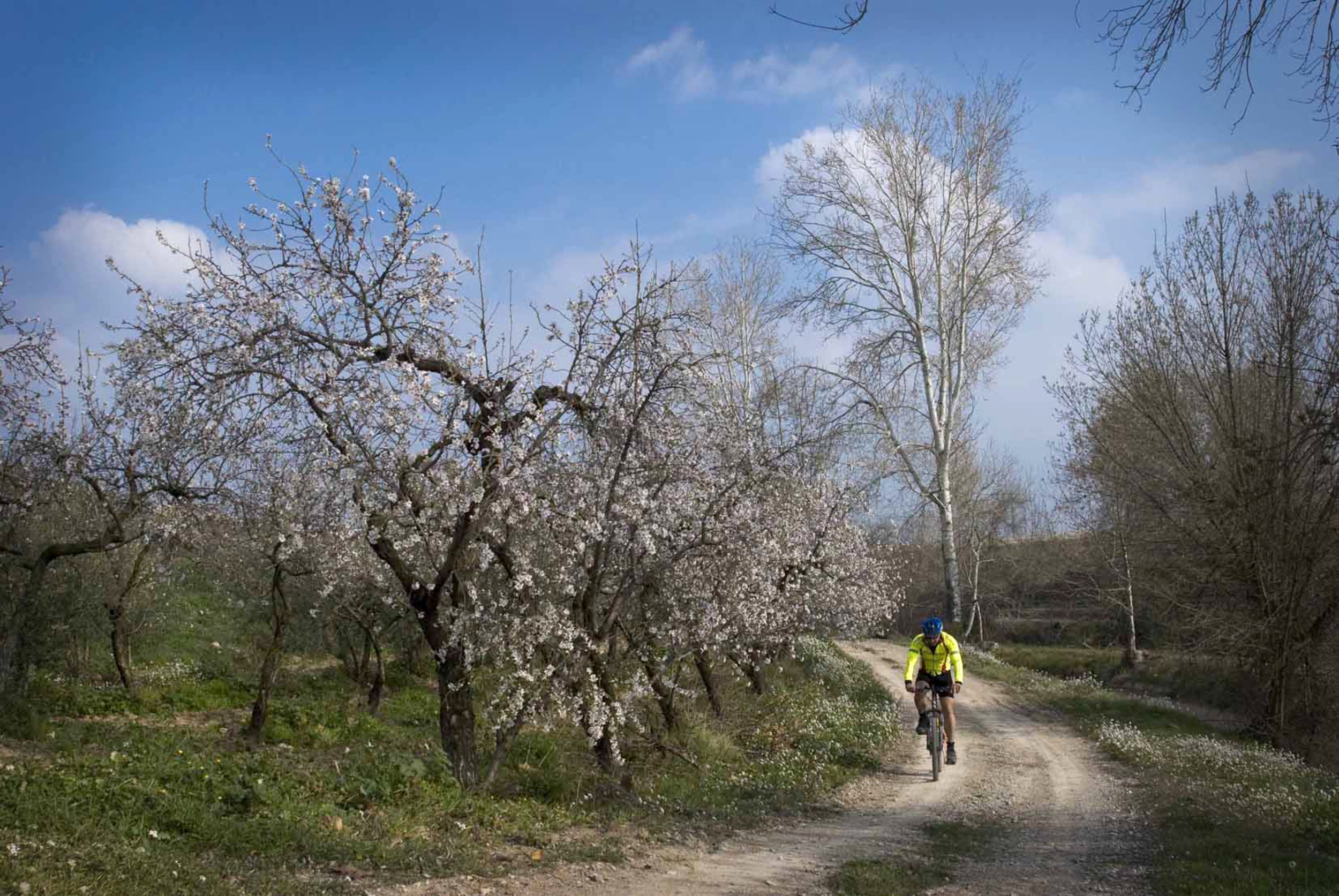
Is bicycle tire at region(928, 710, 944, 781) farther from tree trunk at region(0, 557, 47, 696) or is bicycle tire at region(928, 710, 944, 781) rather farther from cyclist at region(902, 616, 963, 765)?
tree trunk at region(0, 557, 47, 696)

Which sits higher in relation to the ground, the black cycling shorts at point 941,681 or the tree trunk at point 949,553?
the tree trunk at point 949,553

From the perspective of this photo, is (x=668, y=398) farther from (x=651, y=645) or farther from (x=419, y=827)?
(x=419, y=827)

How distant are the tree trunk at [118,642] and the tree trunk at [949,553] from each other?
1946 cm

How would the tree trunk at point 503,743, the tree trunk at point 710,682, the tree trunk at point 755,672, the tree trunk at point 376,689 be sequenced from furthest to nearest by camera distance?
the tree trunk at point 755,672, the tree trunk at point 376,689, the tree trunk at point 710,682, the tree trunk at point 503,743

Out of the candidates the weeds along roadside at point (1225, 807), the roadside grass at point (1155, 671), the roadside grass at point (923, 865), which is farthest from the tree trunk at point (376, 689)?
the roadside grass at point (1155, 671)

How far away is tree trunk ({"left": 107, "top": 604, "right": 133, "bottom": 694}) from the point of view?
15.2 metres

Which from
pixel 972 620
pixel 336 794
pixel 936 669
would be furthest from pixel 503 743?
pixel 972 620

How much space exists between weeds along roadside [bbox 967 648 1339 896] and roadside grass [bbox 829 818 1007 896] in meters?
1.47

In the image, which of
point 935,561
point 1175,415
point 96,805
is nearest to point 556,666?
point 96,805

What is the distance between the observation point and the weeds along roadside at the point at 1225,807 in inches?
277

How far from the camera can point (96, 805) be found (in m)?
6.70

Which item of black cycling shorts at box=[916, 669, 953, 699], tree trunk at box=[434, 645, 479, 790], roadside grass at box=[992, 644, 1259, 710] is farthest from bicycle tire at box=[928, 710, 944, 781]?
roadside grass at box=[992, 644, 1259, 710]

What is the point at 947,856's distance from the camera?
7.88 meters

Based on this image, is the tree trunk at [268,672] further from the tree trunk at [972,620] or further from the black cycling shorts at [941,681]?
the tree trunk at [972,620]
